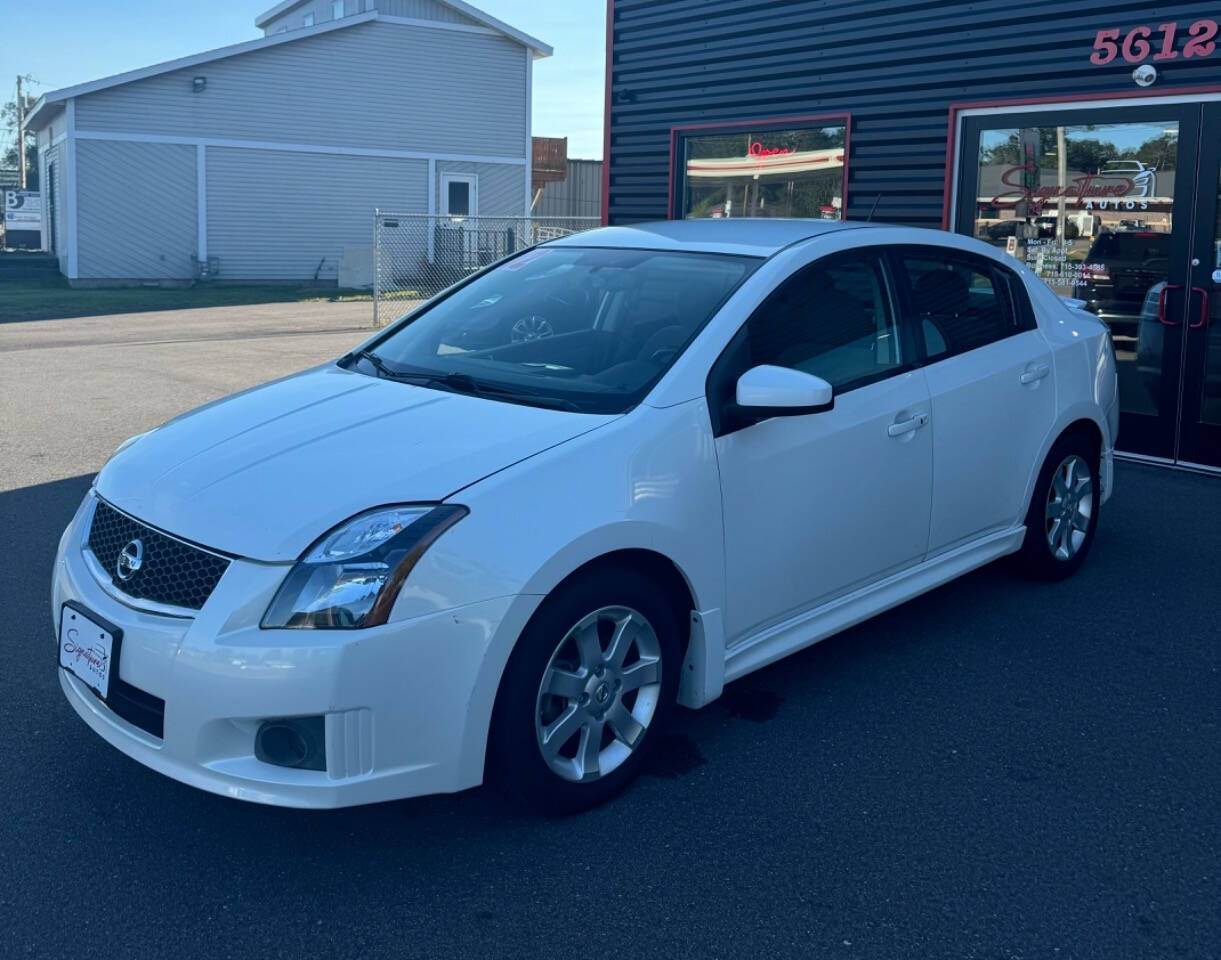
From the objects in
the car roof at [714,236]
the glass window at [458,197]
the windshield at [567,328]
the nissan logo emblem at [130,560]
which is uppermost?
the glass window at [458,197]

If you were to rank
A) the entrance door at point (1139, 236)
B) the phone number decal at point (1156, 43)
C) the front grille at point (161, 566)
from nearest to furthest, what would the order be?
1. the front grille at point (161, 566)
2. the phone number decal at point (1156, 43)
3. the entrance door at point (1139, 236)

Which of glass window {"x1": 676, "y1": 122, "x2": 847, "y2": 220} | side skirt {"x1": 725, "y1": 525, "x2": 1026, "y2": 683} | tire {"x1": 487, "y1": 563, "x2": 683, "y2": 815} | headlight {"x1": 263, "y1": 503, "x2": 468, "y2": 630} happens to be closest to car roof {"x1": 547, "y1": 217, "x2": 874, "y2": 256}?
side skirt {"x1": 725, "y1": 525, "x2": 1026, "y2": 683}

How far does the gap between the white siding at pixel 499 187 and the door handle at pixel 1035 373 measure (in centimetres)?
2737

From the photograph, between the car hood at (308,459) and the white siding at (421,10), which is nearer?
the car hood at (308,459)

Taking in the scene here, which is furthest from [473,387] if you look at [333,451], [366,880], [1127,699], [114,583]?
[1127,699]

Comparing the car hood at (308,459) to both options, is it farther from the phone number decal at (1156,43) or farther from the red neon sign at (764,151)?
the red neon sign at (764,151)

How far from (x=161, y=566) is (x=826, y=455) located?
6.92 feet

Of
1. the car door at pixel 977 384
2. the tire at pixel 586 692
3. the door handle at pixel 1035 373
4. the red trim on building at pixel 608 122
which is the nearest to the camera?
the tire at pixel 586 692

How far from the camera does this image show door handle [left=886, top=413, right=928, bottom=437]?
14.8 feet

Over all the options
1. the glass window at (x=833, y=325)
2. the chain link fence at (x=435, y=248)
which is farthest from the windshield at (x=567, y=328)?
the chain link fence at (x=435, y=248)

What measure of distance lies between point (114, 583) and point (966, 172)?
7.91 m

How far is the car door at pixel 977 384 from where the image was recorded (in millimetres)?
4832

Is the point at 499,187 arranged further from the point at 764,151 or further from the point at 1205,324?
the point at 1205,324

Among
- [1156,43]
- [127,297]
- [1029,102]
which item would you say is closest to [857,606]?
[1156,43]
